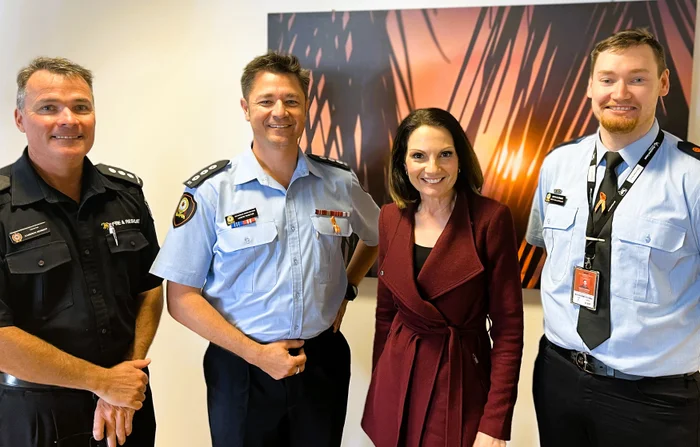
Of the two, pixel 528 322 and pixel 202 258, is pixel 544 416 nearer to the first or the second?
pixel 528 322

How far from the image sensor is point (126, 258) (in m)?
1.62

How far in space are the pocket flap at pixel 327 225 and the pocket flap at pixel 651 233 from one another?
0.87m

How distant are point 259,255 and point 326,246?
233 mm

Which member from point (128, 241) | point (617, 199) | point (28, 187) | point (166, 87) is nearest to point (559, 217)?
point (617, 199)

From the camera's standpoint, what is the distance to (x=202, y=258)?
63.4 inches

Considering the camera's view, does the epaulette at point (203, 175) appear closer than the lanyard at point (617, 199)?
No

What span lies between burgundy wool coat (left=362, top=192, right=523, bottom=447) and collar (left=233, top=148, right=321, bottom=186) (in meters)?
0.45

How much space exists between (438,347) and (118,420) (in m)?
1.01

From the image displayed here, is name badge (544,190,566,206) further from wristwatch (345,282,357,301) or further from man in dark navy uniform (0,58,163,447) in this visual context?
man in dark navy uniform (0,58,163,447)

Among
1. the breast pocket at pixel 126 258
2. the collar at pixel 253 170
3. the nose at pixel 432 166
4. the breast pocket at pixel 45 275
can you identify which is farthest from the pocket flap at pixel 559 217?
the breast pocket at pixel 45 275

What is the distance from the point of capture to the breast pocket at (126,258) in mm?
1580

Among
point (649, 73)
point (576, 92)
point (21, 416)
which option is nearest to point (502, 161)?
point (576, 92)

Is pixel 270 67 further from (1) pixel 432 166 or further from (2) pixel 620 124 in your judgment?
(2) pixel 620 124

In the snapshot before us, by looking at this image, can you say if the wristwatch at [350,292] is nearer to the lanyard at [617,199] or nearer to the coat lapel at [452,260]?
the coat lapel at [452,260]
